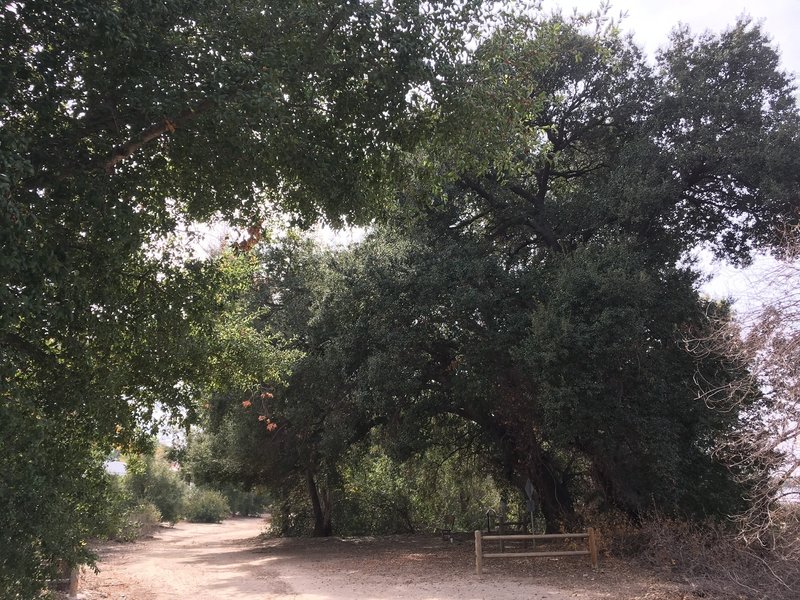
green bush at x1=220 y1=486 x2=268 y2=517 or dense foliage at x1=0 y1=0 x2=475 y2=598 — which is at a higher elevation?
dense foliage at x1=0 y1=0 x2=475 y2=598

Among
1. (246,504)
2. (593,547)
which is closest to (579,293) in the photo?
(593,547)

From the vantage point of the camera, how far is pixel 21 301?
5.50 meters

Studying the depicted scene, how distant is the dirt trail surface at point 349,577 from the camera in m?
11.5

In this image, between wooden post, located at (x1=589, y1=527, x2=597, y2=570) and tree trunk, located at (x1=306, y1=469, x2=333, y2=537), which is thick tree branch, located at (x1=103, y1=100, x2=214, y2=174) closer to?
wooden post, located at (x1=589, y1=527, x2=597, y2=570)

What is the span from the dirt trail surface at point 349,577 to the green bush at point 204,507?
84.4ft

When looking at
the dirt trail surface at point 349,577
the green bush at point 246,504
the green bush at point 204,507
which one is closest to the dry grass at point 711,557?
the dirt trail surface at point 349,577

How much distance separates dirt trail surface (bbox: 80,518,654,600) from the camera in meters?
11.5

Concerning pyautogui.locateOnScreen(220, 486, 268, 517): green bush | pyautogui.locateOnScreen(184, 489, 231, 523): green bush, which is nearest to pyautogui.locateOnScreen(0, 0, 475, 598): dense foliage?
pyautogui.locateOnScreen(184, 489, 231, 523): green bush

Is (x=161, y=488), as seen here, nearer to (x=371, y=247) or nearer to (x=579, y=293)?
(x=371, y=247)

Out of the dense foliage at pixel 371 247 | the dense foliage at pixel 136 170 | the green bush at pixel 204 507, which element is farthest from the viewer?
the green bush at pixel 204 507

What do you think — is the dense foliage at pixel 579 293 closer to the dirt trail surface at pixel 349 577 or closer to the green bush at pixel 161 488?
the dirt trail surface at pixel 349 577

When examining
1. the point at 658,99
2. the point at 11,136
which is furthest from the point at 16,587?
the point at 658,99

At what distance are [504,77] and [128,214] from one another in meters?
4.80

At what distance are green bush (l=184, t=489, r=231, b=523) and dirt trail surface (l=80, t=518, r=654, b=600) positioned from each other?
2572cm
